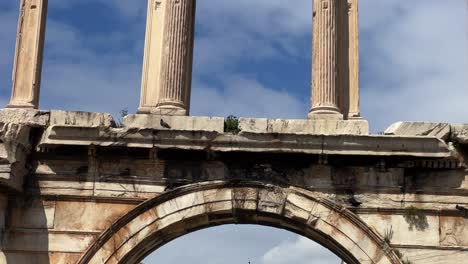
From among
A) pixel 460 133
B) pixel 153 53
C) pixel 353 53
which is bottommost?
pixel 460 133

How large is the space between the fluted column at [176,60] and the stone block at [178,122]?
0.63 feet

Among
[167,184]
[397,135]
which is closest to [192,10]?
[167,184]

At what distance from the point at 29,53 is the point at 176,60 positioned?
2060 mm

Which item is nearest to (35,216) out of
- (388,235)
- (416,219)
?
(388,235)

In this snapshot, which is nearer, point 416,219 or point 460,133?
point 416,219

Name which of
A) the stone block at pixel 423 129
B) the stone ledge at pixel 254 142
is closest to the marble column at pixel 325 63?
the stone ledge at pixel 254 142

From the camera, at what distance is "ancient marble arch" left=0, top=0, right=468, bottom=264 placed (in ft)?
29.3

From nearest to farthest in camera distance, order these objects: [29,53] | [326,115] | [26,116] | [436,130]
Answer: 1. [436,130]
2. [26,116]
3. [326,115]
4. [29,53]

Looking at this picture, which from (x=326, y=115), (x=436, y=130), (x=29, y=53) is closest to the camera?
(x=436, y=130)

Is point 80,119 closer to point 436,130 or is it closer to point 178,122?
point 178,122

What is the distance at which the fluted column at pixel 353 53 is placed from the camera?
10297 millimetres

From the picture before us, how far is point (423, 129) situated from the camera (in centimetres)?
920

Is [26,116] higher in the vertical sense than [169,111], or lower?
lower

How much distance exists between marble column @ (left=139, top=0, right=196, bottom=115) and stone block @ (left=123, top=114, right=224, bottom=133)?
173mm
